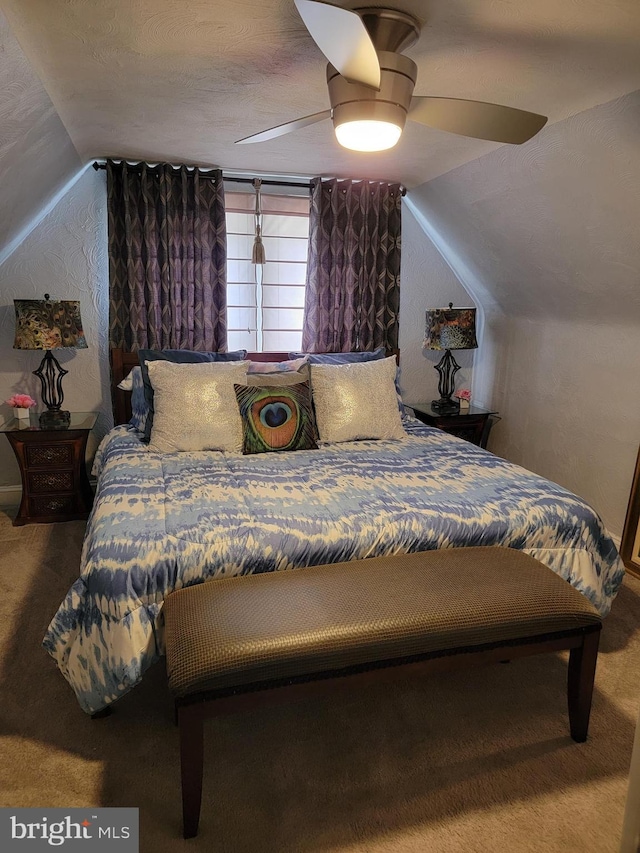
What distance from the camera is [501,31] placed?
67.9 inches

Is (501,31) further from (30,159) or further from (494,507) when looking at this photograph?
(30,159)

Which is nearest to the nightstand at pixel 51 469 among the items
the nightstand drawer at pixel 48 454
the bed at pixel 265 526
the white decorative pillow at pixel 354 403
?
the nightstand drawer at pixel 48 454

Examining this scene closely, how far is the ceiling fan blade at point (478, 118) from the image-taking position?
184 cm

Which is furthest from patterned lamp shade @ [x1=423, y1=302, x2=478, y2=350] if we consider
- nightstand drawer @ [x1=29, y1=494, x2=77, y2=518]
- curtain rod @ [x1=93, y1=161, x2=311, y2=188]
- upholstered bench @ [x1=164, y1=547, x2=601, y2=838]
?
nightstand drawer @ [x1=29, y1=494, x2=77, y2=518]

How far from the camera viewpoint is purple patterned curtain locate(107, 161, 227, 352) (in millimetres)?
3408

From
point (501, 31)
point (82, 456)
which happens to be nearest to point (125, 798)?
point (82, 456)

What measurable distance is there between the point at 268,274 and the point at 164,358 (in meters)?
1.16

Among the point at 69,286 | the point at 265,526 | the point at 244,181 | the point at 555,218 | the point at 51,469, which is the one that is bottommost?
the point at 51,469

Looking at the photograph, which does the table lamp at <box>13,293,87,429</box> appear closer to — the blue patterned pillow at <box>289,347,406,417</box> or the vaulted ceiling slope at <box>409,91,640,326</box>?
the blue patterned pillow at <box>289,347,406,417</box>

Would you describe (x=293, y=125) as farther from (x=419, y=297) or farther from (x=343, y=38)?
(x=419, y=297)

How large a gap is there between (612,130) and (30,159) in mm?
2550

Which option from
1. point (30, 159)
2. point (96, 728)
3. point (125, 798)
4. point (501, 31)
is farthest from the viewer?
point (30, 159)

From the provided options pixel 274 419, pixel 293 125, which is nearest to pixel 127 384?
pixel 274 419

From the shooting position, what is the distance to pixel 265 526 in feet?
6.44
